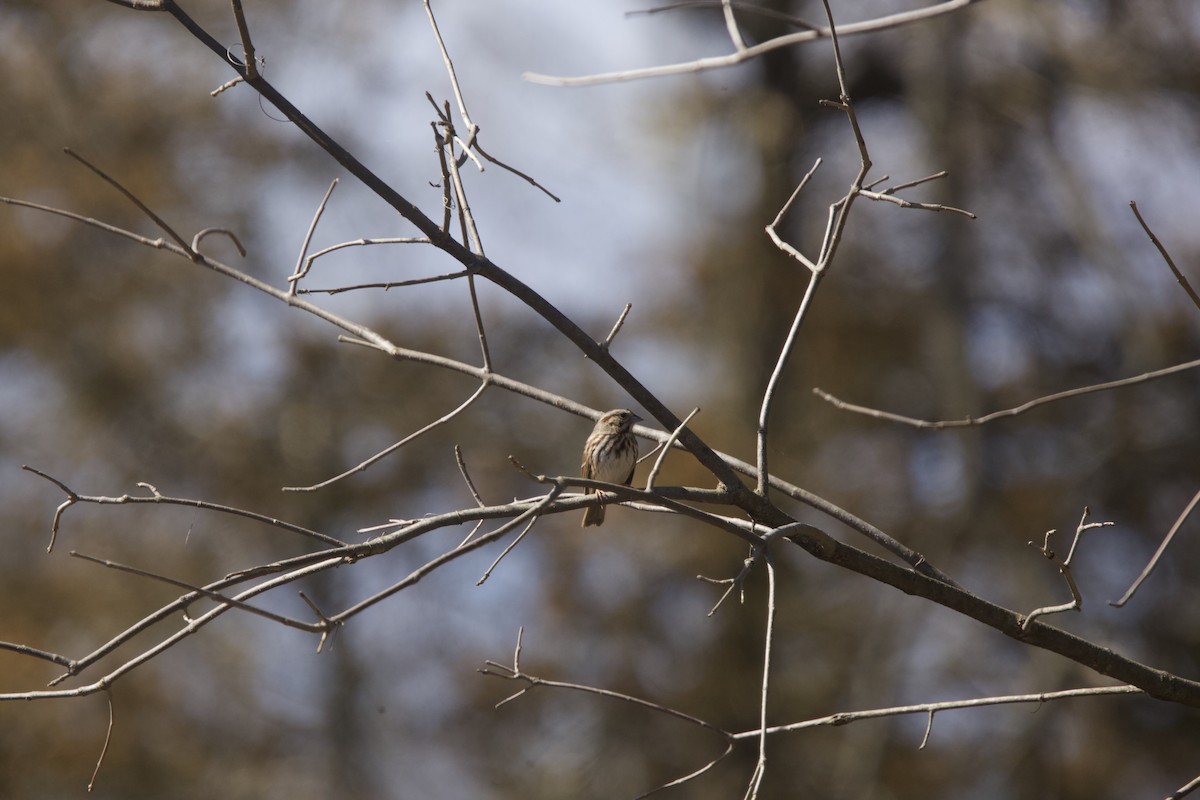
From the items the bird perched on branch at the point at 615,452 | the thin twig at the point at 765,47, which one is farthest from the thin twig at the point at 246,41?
the bird perched on branch at the point at 615,452

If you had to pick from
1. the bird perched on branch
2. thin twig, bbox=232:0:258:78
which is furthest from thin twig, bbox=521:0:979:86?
the bird perched on branch

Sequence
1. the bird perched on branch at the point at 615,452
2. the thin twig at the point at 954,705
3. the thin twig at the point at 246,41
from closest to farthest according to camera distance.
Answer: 1. the thin twig at the point at 246,41
2. the thin twig at the point at 954,705
3. the bird perched on branch at the point at 615,452

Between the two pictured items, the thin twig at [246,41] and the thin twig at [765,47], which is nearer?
the thin twig at [765,47]

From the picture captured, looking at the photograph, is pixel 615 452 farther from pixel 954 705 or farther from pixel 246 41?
pixel 246 41

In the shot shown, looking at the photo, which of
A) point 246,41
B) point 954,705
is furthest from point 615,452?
point 246,41

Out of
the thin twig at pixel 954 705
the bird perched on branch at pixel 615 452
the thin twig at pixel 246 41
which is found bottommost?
the bird perched on branch at pixel 615 452

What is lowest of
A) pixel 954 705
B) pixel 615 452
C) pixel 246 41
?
pixel 615 452

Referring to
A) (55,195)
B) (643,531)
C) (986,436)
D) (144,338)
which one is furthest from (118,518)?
(986,436)

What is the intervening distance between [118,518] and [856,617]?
7401 mm

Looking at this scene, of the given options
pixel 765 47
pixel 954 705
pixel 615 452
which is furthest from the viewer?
pixel 615 452

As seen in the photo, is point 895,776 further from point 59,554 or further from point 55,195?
point 55,195

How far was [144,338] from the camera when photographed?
12.2 metres

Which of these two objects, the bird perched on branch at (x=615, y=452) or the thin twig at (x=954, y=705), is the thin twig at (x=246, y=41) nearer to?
the thin twig at (x=954, y=705)

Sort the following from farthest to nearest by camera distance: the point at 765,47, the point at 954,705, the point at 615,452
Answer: the point at 615,452 < the point at 954,705 < the point at 765,47
